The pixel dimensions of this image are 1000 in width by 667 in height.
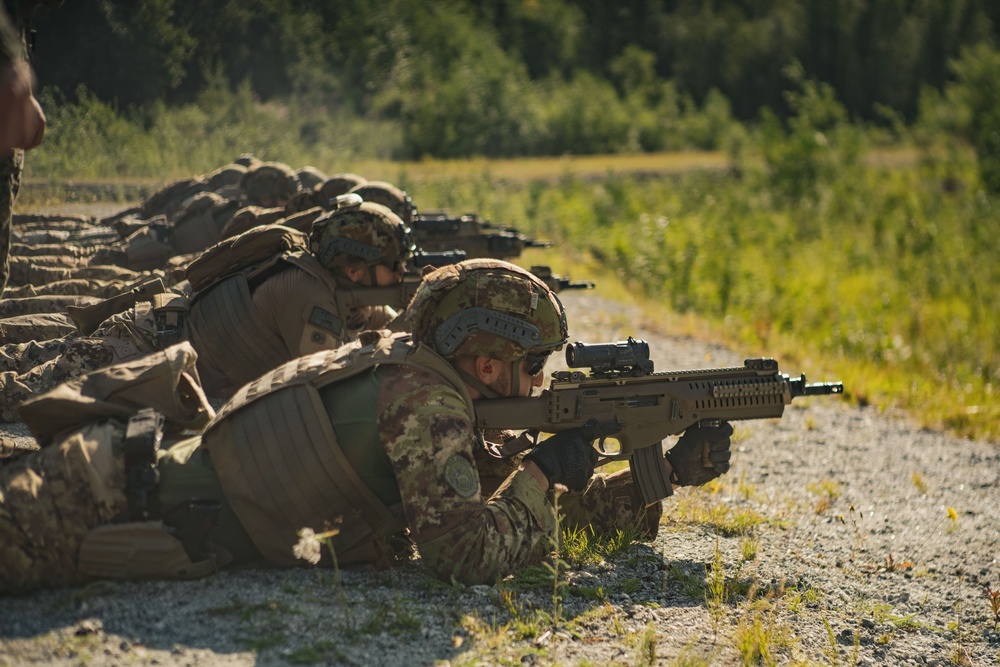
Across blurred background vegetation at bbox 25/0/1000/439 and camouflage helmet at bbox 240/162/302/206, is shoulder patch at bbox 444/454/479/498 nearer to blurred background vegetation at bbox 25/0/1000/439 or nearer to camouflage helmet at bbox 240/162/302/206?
blurred background vegetation at bbox 25/0/1000/439

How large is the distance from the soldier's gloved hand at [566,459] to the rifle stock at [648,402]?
10 centimetres

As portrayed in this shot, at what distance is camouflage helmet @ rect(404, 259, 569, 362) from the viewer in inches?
184

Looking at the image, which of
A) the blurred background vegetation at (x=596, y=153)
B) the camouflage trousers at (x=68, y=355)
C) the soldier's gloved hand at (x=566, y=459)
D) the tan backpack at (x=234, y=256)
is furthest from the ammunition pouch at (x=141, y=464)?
the blurred background vegetation at (x=596, y=153)

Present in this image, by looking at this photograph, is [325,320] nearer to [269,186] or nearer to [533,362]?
[533,362]

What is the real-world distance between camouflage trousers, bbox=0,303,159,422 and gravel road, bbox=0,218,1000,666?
0.33m

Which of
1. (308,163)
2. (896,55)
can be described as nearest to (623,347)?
(308,163)

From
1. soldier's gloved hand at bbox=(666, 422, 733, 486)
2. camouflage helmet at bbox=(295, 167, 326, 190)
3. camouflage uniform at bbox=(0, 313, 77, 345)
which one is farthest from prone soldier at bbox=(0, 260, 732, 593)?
camouflage helmet at bbox=(295, 167, 326, 190)

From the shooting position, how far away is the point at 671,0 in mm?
53219

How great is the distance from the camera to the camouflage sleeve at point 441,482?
4414 millimetres

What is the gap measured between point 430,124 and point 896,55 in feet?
99.9

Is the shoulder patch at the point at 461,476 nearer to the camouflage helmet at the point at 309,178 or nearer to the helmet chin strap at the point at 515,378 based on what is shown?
the helmet chin strap at the point at 515,378

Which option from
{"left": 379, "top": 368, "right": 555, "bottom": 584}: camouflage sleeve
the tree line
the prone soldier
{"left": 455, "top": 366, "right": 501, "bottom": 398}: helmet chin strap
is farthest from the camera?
the tree line

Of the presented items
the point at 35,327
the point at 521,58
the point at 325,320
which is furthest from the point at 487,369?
the point at 521,58

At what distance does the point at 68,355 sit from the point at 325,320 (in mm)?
1533
